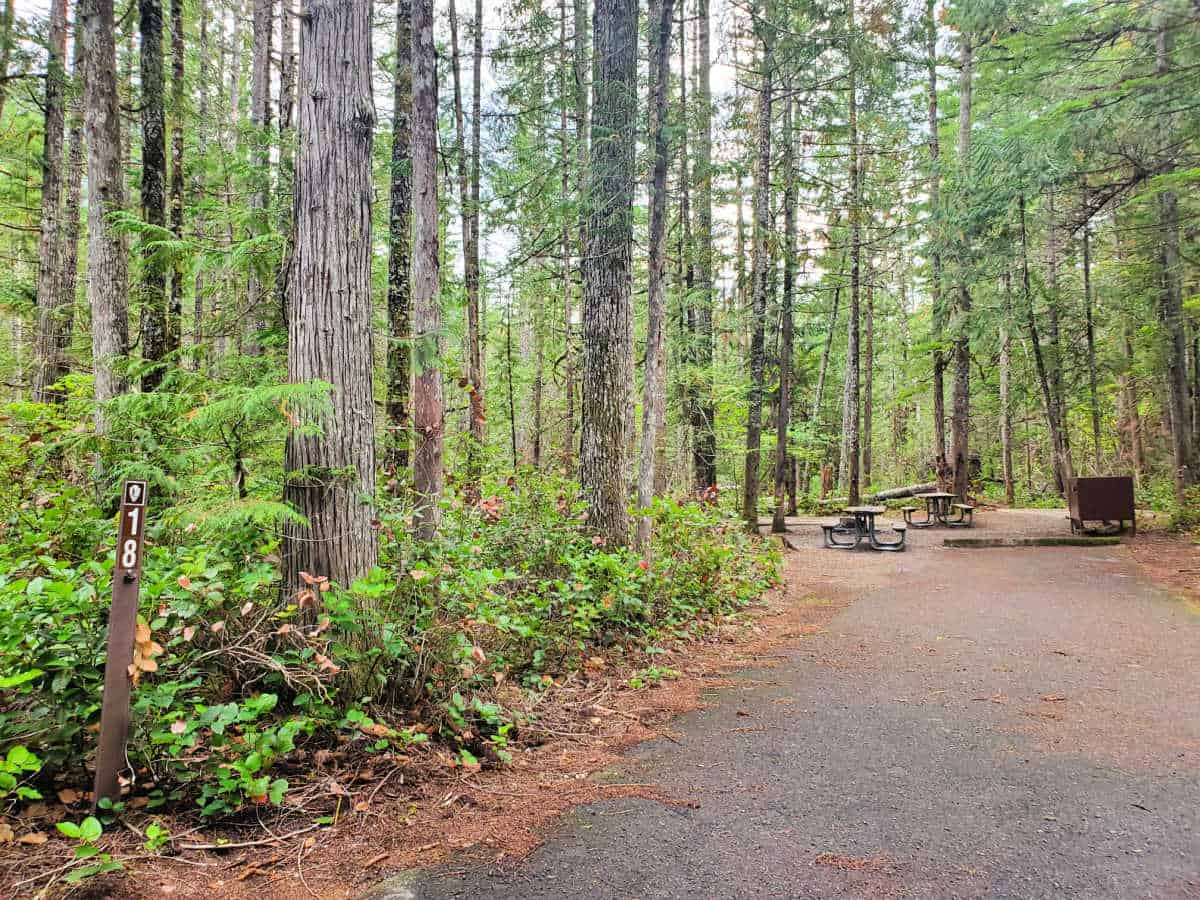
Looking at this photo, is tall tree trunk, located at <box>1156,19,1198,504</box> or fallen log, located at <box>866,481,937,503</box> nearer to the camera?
tall tree trunk, located at <box>1156,19,1198,504</box>

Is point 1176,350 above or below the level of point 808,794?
above

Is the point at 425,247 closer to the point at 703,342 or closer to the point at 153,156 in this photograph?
the point at 153,156

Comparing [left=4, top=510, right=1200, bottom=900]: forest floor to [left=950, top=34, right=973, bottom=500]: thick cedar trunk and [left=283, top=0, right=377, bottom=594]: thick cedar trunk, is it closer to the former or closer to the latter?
[left=283, top=0, right=377, bottom=594]: thick cedar trunk

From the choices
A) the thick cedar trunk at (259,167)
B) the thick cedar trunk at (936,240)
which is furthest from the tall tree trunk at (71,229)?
the thick cedar trunk at (936,240)

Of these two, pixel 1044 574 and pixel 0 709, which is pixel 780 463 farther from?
pixel 0 709

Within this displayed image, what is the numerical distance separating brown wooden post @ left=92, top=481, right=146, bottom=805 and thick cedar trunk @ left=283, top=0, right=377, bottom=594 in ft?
3.81

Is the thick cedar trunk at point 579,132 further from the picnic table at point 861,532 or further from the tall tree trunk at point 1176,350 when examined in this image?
the tall tree trunk at point 1176,350

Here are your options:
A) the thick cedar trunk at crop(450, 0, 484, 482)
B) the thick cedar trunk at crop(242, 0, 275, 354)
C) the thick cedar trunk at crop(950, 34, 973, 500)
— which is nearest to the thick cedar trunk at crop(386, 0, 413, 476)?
the thick cedar trunk at crop(450, 0, 484, 482)

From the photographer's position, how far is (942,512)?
1689 cm

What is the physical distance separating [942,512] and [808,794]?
52.0 ft

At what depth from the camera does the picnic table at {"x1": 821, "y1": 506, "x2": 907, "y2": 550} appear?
13289 mm

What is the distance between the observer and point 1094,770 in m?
3.54

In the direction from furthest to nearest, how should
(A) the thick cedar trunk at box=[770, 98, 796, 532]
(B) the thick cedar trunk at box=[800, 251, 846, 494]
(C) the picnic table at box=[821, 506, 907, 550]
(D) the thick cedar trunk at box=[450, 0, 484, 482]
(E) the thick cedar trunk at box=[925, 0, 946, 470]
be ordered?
(B) the thick cedar trunk at box=[800, 251, 846, 494], (E) the thick cedar trunk at box=[925, 0, 946, 470], (A) the thick cedar trunk at box=[770, 98, 796, 532], (C) the picnic table at box=[821, 506, 907, 550], (D) the thick cedar trunk at box=[450, 0, 484, 482]

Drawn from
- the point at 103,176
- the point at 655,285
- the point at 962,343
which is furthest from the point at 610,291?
the point at 962,343
